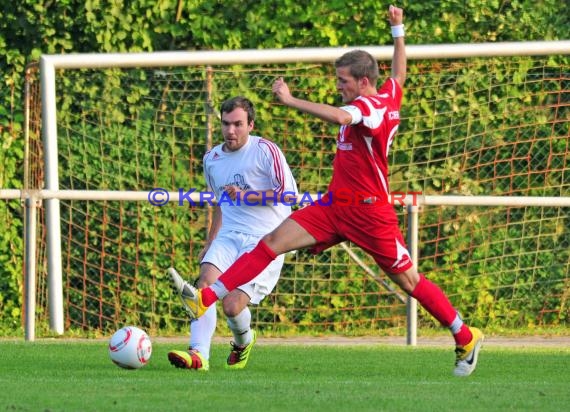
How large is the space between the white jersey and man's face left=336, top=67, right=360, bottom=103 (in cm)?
96

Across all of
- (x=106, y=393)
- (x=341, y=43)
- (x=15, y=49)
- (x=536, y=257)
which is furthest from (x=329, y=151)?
(x=106, y=393)

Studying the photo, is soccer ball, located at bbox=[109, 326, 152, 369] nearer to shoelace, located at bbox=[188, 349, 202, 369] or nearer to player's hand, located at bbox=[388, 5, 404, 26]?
shoelace, located at bbox=[188, 349, 202, 369]

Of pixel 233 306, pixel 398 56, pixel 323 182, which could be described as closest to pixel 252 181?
pixel 233 306

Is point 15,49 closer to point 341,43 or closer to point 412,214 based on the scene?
point 341,43

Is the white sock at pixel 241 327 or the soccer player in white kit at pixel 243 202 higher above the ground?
the soccer player in white kit at pixel 243 202

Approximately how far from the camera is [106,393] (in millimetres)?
6445

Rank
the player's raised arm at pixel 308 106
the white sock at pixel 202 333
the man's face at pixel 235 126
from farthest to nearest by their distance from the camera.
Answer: the man's face at pixel 235 126, the white sock at pixel 202 333, the player's raised arm at pixel 308 106

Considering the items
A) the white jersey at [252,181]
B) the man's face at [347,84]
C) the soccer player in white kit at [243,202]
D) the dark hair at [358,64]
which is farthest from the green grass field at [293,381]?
the dark hair at [358,64]

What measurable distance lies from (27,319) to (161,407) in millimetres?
4626

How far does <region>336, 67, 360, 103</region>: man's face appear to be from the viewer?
753cm

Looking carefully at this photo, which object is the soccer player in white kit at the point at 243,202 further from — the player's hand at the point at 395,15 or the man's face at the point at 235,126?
the player's hand at the point at 395,15

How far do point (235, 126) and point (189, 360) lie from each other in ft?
5.13

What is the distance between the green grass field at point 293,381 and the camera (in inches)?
241

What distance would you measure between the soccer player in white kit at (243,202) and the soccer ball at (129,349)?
0.54 metres
